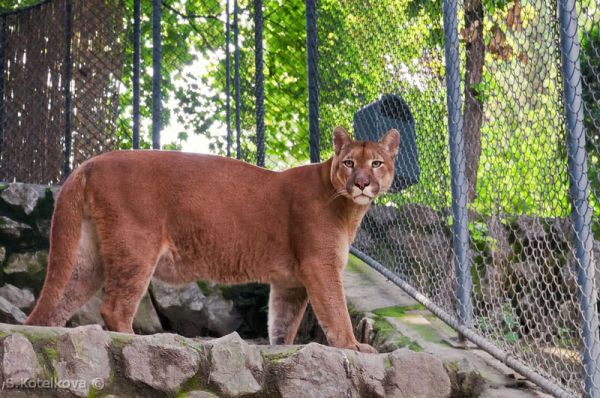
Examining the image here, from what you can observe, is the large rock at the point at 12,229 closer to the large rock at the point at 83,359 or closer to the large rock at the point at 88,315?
the large rock at the point at 88,315

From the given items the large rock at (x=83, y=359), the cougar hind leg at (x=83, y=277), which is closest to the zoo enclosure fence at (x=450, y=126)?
the cougar hind leg at (x=83, y=277)

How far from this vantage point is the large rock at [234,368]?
11.9 feet

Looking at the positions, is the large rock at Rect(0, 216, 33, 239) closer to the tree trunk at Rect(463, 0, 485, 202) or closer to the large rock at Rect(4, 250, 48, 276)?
the large rock at Rect(4, 250, 48, 276)

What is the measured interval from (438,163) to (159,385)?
2.37m

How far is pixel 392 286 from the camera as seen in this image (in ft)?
18.6

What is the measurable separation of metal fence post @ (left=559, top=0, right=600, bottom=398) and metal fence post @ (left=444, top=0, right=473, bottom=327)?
3.44 ft

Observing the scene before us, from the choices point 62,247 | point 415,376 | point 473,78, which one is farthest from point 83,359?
point 473,78

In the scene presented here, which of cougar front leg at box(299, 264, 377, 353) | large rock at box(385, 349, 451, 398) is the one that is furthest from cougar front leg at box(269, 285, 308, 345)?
large rock at box(385, 349, 451, 398)

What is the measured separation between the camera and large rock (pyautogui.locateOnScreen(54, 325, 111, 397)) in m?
3.36

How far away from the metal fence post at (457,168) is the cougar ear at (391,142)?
23.3 inches

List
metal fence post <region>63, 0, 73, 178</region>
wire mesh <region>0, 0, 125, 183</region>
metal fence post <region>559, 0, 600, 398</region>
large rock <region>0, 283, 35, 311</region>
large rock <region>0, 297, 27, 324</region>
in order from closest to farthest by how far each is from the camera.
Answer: metal fence post <region>559, 0, 600, 398</region> < large rock <region>0, 297, 27, 324</region> < large rock <region>0, 283, 35, 311</region> < metal fence post <region>63, 0, 73, 178</region> < wire mesh <region>0, 0, 125, 183</region>

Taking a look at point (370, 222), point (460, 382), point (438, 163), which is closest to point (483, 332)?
point (460, 382)

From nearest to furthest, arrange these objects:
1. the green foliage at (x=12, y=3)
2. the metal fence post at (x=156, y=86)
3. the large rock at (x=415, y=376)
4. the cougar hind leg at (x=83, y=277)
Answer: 1. the large rock at (x=415, y=376)
2. the cougar hind leg at (x=83, y=277)
3. the metal fence post at (x=156, y=86)
4. the green foliage at (x=12, y=3)

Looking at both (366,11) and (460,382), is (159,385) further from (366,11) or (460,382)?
(366,11)
